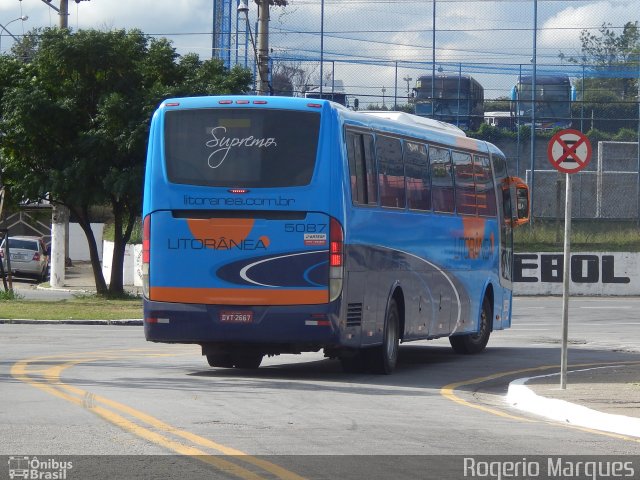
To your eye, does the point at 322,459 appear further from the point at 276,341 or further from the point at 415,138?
the point at 415,138

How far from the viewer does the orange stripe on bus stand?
1484 cm

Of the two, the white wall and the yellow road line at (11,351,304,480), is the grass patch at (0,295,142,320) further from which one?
the white wall

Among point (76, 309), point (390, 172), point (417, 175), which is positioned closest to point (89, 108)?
point (76, 309)

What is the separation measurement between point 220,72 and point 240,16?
640cm

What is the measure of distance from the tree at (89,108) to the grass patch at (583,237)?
42.9ft

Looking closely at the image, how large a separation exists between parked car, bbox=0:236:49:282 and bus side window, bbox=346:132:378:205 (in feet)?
113

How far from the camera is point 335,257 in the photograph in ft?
48.8

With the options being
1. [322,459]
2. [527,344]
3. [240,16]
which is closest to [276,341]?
Result: [322,459]

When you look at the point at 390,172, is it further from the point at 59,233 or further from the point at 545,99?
the point at 545,99

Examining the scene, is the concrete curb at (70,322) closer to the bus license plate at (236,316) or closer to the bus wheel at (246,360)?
the bus wheel at (246,360)

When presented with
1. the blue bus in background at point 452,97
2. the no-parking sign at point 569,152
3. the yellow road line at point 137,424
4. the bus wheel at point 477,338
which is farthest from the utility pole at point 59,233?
the no-parking sign at point 569,152

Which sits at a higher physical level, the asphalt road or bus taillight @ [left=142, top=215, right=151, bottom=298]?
bus taillight @ [left=142, top=215, right=151, bottom=298]

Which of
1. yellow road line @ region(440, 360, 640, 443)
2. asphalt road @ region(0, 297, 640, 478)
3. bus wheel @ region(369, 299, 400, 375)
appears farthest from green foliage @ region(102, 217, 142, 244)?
bus wheel @ region(369, 299, 400, 375)

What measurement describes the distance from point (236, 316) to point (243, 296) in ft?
0.84
